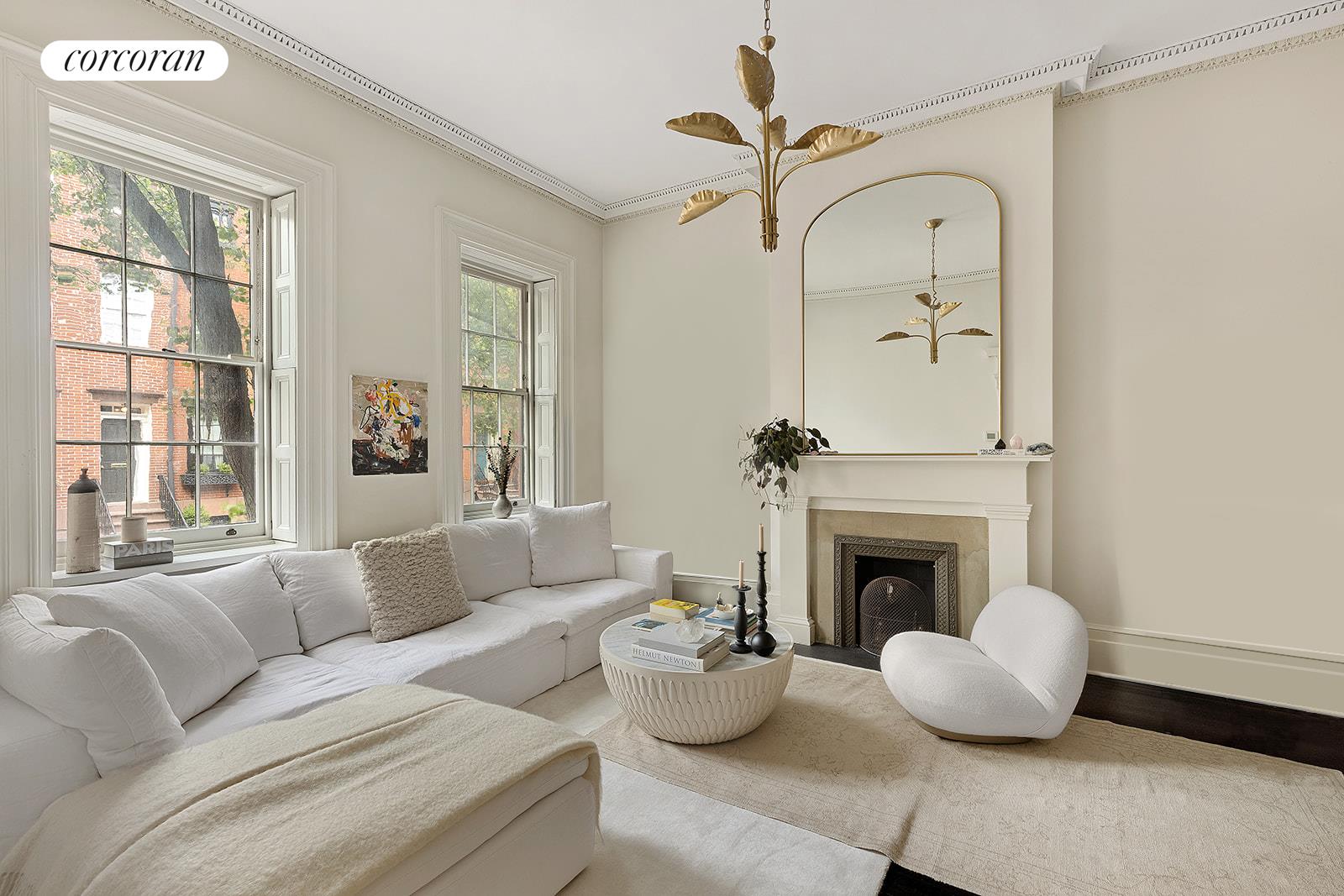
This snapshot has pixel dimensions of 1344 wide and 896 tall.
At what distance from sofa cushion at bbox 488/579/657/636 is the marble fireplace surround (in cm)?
95

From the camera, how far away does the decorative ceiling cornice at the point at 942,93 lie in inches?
106

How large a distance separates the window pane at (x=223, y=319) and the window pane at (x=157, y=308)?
52mm

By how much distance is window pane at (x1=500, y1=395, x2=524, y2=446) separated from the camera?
438 cm

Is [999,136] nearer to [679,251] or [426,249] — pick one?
[679,251]

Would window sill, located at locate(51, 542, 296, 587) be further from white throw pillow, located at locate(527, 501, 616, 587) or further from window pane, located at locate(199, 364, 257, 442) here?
white throw pillow, located at locate(527, 501, 616, 587)

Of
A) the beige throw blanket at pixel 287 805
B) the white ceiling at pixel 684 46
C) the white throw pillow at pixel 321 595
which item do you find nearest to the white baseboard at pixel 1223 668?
the beige throw blanket at pixel 287 805

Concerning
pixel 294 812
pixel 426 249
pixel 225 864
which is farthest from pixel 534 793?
pixel 426 249

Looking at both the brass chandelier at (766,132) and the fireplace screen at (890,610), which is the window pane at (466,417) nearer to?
the brass chandelier at (766,132)

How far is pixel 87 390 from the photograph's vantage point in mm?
2447

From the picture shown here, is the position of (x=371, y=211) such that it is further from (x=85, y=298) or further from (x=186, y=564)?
(x=186, y=564)

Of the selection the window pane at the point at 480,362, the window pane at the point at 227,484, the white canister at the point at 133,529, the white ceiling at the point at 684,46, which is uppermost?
the white ceiling at the point at 684,46

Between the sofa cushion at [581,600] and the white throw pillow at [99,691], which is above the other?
the white throw pillow at [99,691]

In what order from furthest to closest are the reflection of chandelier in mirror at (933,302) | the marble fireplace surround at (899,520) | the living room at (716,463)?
→ 1. the reflection of chandelier in mirror at (933,302)
2. the marble fireplace surround at (899,520)
3. the living room at (716,463)

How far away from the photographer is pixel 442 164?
368cm
